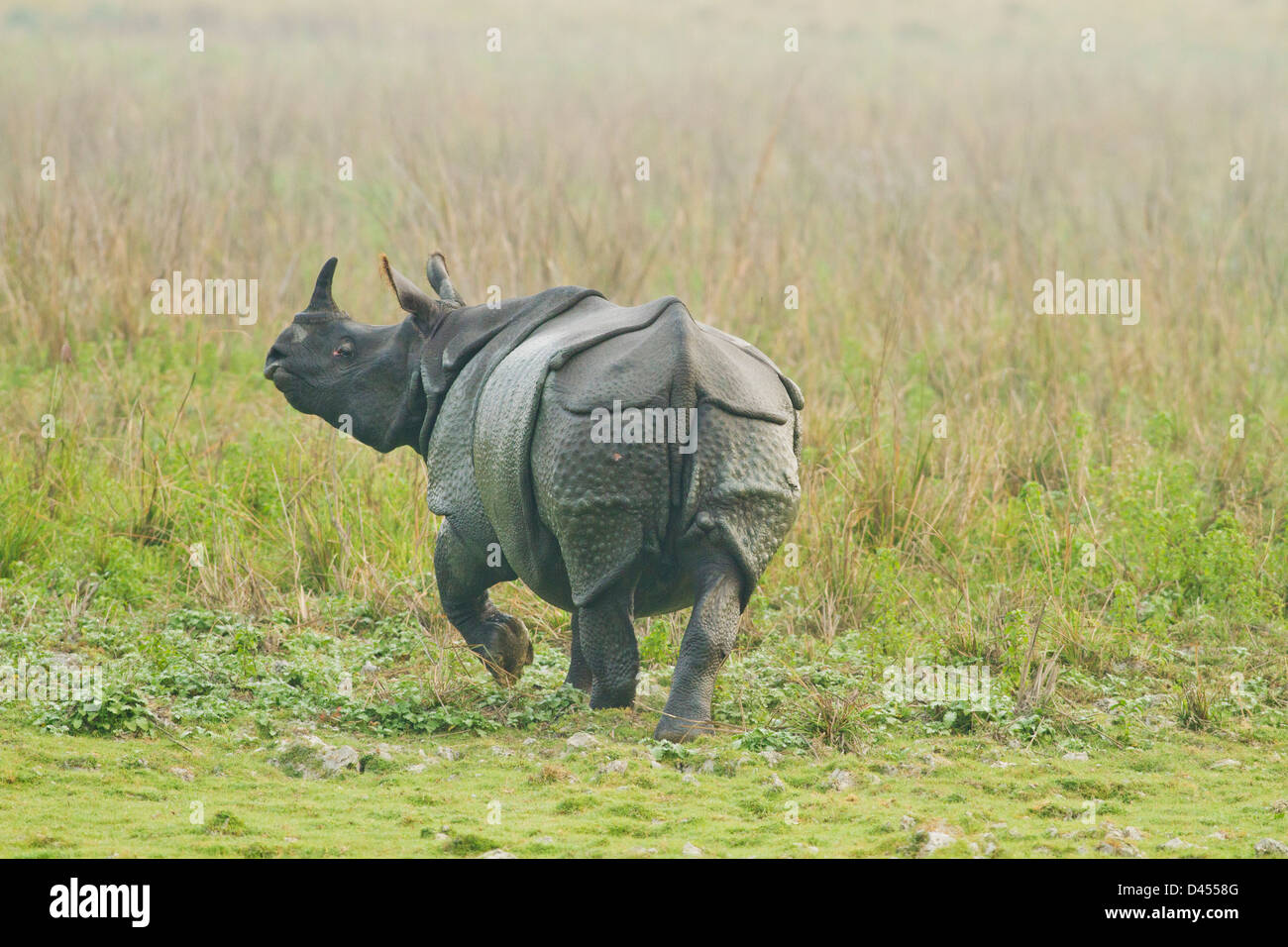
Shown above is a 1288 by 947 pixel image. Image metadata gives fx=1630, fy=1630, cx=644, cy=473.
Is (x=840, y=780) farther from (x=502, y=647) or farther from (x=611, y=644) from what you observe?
(x=502, y=647)

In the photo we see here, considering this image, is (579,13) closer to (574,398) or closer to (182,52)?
(182,52)

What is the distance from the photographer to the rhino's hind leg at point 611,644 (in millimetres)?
5184

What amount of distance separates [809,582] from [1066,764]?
80.4 inches

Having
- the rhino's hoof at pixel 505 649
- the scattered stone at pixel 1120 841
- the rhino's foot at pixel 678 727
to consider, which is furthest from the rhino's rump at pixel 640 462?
the scattered stone at pixel 1120 841

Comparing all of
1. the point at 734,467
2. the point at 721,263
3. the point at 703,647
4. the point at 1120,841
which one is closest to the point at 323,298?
the point at 734,467

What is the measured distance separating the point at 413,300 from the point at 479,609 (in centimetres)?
117

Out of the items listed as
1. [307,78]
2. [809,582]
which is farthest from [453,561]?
[307,78]

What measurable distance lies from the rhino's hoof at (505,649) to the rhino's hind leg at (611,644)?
0.60 meters

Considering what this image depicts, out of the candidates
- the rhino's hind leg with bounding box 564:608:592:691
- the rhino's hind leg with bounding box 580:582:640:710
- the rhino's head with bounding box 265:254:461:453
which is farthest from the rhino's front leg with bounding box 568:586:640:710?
the rhino's head with bounding box 265:254:461:453

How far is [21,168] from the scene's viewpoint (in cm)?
1153

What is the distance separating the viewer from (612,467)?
4949 mm

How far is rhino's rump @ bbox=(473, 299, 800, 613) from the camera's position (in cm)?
498

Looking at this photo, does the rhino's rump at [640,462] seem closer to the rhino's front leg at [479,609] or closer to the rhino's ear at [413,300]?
the rhino's front leg at [479,609]

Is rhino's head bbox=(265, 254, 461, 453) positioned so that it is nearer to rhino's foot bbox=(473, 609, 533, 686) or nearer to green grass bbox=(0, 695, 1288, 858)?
rhino's foot bbox=(473, 609, 533, 686)
